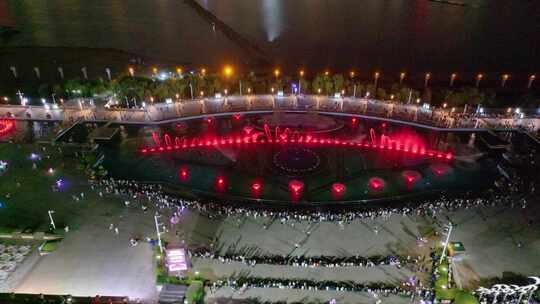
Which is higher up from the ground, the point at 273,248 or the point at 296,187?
the point at 296,187

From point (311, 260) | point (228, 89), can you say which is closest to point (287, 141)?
point (228, 89)

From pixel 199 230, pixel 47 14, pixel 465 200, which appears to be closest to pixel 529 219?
pixel 465 200

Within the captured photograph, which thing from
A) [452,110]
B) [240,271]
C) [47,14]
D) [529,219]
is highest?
[47,14]

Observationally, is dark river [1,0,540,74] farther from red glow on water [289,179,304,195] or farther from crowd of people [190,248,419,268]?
crowd of people [190,248,419,268]

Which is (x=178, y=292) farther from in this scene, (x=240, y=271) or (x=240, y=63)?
(x=240, y=63)

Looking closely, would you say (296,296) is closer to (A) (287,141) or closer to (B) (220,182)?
(B) (220,182)

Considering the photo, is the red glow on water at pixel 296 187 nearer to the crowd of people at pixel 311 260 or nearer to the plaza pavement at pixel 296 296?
the crowd of people at pixel 311 260
